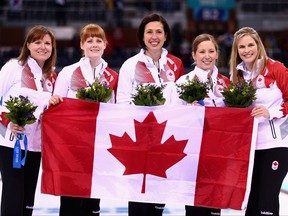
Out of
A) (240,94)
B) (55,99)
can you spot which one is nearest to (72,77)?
(55,99)

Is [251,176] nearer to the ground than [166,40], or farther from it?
nearer to the ground

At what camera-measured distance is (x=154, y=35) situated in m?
5.00

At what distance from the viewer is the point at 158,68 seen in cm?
509

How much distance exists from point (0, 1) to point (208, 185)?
1641cm

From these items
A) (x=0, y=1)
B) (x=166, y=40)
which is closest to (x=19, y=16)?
(x=0, y=1)

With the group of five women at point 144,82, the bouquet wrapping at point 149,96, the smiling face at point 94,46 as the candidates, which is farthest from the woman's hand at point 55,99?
the bouquet wrapping at point 149,96

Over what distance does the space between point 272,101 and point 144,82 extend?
0.99 meters

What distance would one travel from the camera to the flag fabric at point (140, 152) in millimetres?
4750

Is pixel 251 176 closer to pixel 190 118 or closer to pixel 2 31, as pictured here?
pixel 190 118

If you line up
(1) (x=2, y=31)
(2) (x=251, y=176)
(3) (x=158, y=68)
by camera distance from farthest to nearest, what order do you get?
(1) (x=2, y=31)
(3) (x=158, y=68)
(2) (x=251, y=176)

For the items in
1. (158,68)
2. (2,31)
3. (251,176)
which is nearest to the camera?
(251,176)

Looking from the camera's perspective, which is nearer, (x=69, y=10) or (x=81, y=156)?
(x=81, y=156)

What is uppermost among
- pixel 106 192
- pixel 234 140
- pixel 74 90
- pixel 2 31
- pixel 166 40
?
pixel 2 31

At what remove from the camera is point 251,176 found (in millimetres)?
4648
